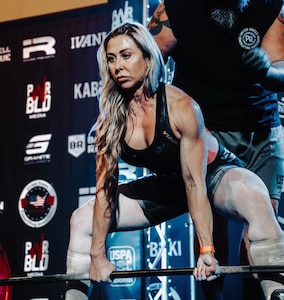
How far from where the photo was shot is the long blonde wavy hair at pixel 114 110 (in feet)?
7.25

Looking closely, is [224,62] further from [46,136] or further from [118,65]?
[46,136]

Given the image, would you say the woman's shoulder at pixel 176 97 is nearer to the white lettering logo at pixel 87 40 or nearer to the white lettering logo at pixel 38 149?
the white lettering logo at pixel 87 40

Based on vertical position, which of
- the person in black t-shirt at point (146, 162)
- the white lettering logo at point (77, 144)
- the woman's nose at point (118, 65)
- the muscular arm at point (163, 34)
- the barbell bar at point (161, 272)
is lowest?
the barbell bar at point (161, 272)

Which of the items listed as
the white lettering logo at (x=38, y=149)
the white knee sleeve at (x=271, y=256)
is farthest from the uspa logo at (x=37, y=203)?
the white knee sleeve at (x=271, y=256)

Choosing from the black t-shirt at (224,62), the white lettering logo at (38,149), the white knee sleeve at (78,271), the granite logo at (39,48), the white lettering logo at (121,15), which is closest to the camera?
the white knee sleeve at (78,271)

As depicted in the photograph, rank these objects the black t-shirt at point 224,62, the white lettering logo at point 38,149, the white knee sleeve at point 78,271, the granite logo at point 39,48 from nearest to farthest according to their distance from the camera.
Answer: the white knee sleeve at point 78,271 → the black t-shirt at point 224,62 → the white lettering logo at point 38,149 → the granite logo at point 39,48

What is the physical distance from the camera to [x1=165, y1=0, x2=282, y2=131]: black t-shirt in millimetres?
2594

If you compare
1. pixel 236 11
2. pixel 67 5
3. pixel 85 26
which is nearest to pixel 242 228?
pixel 236 11

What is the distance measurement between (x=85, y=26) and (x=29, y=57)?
0.38m

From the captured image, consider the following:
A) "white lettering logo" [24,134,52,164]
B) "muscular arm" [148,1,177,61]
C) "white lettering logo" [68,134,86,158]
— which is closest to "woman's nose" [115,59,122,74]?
"muscular arm" [148,1,177,61]

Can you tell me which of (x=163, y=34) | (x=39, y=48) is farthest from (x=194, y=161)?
(x=39, y=48)

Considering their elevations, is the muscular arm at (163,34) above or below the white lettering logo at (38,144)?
above

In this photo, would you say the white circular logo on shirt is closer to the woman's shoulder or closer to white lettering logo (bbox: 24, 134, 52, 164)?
the woman's shoulder

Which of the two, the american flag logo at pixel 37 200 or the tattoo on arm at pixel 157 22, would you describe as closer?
the tattoo on arm at pixel 157 22
